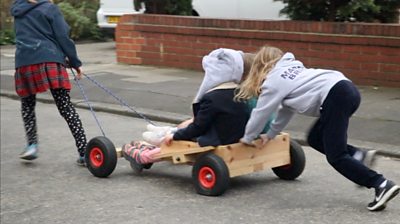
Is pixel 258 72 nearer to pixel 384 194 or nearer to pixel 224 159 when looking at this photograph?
pixel 224 159

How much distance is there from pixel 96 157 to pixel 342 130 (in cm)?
225

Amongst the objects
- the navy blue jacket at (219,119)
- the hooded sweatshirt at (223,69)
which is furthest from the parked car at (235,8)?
the navy blue jacket at (219,119)

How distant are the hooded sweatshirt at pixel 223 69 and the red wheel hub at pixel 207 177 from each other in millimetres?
551

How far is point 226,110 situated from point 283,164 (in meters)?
0.72

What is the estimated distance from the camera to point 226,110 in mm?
5047

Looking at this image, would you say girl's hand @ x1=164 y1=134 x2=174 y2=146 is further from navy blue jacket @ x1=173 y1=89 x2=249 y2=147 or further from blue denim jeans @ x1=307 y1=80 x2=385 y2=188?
blue denim jeans @ x1=307 y1=80 x2=385 y2=188

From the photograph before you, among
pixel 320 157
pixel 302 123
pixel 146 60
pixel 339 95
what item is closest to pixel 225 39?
pixel 146 60

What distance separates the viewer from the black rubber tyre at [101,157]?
5640mm

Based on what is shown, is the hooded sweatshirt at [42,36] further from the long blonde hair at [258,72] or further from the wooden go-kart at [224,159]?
the long blonde hair at [258,72]

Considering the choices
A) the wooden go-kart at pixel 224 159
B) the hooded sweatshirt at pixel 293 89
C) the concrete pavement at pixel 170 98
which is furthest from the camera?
the concrete pavement at pixel 170 98

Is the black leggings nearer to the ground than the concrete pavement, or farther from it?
farther from it

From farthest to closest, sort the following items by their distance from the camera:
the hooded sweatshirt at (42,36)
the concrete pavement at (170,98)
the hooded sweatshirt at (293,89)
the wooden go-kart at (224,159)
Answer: the concrete pavement at (170,98) < the hooded sweatshirt at (42,36) < the wooden go-kart at (224,159) < the hooded sweatshirt at (293,89)

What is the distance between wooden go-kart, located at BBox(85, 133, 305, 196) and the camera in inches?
198

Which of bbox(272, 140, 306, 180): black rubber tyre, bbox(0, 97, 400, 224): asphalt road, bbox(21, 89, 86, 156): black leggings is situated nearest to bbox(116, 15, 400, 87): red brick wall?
bbox(0, 97, 400, 224): asphalt road
